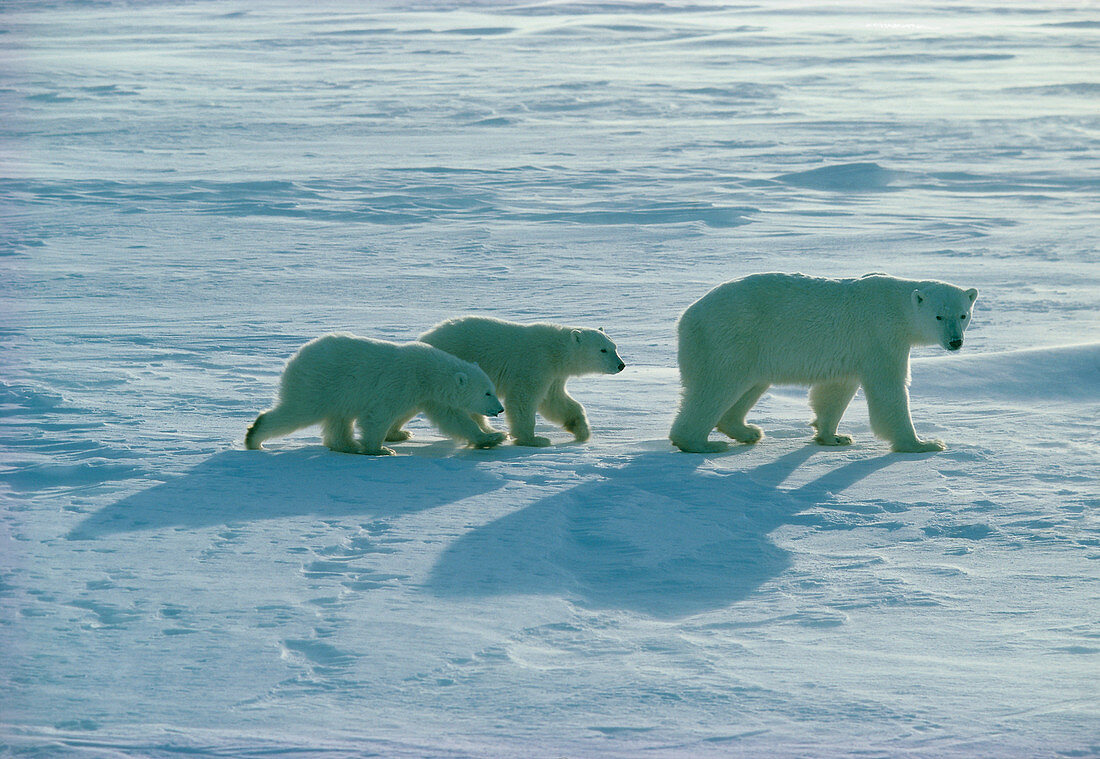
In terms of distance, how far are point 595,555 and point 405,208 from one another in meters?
8.63

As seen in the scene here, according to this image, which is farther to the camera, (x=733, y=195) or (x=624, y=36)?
(x=624, y=36)

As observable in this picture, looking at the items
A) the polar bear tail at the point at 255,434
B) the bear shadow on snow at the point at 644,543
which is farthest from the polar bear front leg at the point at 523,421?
the polar bear tail at the point at 255,434

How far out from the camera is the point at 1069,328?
8.14 metres

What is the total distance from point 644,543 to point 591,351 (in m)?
1.80

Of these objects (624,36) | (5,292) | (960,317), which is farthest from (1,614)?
(624,36)

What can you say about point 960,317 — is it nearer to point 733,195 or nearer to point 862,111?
point 733,195

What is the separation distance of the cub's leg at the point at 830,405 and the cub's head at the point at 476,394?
62.8 inches

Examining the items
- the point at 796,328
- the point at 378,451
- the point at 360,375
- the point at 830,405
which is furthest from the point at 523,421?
the point at 830,405

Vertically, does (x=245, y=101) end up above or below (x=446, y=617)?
above

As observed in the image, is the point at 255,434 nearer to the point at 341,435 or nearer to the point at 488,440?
the point at 341,435

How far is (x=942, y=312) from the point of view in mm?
5555

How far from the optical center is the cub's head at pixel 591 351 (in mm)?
5969

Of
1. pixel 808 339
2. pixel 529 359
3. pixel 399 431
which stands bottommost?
pixel 399 431

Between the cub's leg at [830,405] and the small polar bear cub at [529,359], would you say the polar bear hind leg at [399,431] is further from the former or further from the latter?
the cub's leg at [830,405]
